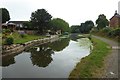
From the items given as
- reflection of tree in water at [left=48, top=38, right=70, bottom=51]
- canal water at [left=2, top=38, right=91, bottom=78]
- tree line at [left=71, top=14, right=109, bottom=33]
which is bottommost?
canal water at [left=2, top=38, right=91, bottom=78]

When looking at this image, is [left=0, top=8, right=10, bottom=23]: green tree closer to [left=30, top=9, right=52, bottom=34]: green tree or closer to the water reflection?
[left=30, top=9, right=52, bottom=34]: green tree

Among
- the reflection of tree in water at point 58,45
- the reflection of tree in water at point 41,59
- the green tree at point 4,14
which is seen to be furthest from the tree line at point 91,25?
the reflection of tree in water at point 41,59

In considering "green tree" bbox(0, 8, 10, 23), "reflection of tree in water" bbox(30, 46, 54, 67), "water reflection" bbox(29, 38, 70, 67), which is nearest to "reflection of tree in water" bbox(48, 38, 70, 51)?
"water reflection" bbox(29, 38, 70, 67)

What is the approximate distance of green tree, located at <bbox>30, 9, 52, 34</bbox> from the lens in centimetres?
7838

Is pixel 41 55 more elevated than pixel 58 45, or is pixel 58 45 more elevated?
pixel 58 45

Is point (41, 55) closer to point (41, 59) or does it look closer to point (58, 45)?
point (41, 59)

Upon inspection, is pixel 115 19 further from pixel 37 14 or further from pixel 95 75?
pixel 95 75

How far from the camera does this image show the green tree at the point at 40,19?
78.4 metres

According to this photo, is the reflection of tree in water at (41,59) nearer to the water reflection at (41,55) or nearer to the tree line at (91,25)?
the water reflection at (41,55)

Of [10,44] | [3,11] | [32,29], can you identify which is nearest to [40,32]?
[32,29]

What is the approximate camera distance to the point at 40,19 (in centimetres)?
7806

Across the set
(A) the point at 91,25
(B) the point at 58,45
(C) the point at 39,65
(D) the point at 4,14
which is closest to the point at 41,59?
(C) the point at 39,65

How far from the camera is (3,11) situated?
77750 millimetres

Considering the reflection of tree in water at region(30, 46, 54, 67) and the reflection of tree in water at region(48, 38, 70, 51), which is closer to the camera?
the reflection of tree in water at region(30, 46, 54, 67)
